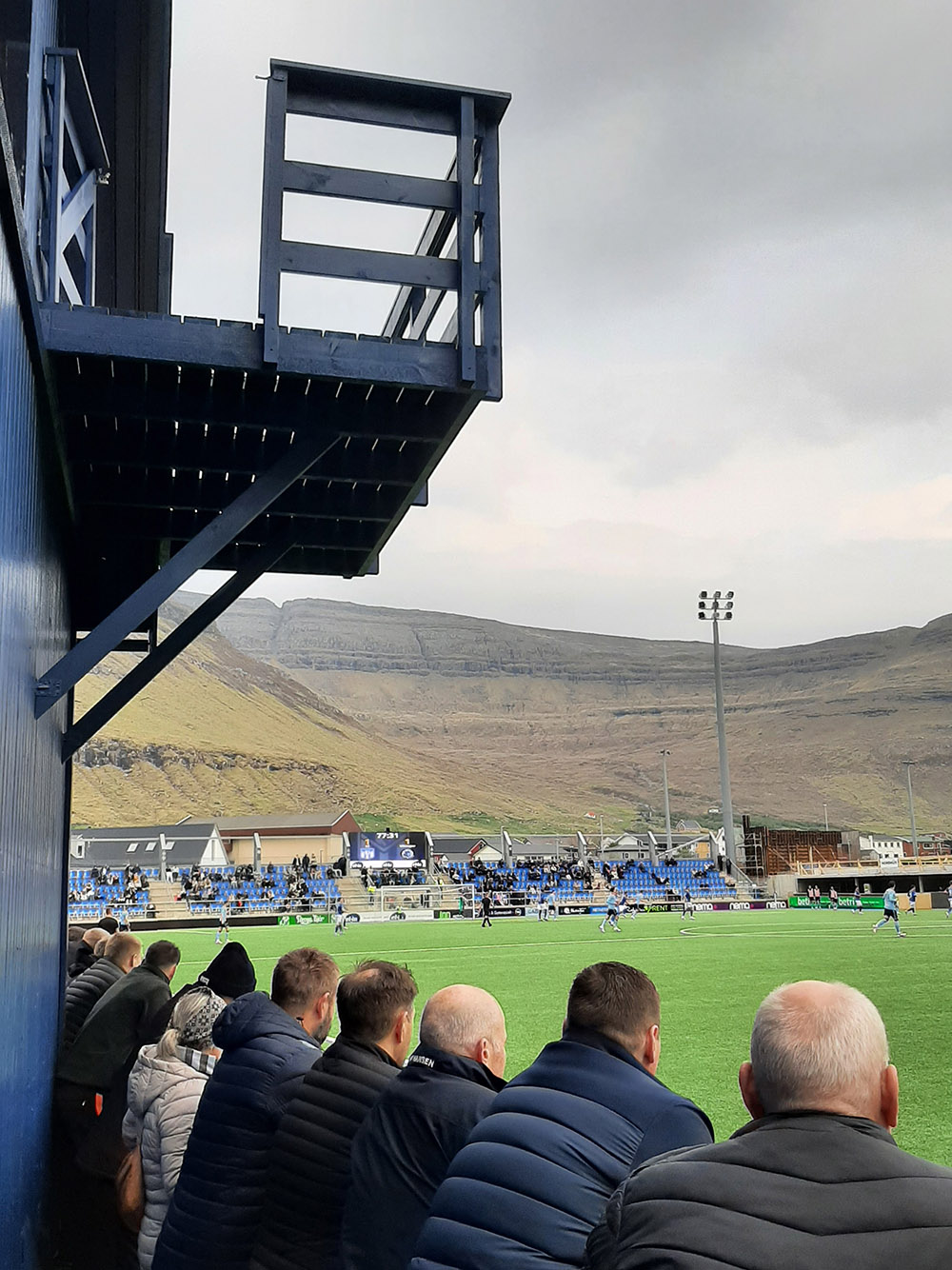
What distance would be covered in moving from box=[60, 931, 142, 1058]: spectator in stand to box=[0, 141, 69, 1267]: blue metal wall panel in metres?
0.85

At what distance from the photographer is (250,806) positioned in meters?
187

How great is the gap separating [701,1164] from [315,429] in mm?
4595

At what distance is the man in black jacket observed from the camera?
3.71 meters

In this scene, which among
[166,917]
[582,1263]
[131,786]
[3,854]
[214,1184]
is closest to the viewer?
[582,1263]

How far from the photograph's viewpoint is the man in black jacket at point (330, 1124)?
371 cm

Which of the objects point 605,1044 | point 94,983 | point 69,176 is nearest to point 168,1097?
point 605,1044

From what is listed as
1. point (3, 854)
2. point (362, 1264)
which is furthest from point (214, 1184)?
point (3, 854)

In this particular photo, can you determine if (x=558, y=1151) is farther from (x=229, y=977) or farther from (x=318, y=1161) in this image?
(x=229, y=977)

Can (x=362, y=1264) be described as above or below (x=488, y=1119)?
below

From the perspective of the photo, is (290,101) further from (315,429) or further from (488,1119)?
(488,1119)

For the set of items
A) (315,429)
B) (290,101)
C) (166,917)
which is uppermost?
(290,101)

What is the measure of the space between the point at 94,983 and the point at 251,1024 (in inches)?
154

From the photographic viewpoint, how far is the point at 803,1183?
1.86 metres

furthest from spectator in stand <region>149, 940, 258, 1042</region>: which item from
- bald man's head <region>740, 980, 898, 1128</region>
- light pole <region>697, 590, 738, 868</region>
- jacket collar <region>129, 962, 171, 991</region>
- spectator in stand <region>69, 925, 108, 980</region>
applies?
light pole <region>697, 590, 738, 868</region>
